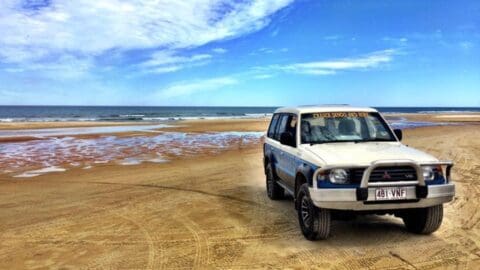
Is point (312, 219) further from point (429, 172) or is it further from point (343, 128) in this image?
point (343, 128)

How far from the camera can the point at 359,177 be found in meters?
5.44

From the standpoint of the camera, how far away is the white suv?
538 cm

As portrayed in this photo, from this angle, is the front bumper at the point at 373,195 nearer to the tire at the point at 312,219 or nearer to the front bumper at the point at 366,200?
the front bumper at the point at 366,200

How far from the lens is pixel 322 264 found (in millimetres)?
5051

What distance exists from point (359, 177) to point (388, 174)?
356 millimetres

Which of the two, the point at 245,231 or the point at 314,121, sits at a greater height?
the point at 314,121

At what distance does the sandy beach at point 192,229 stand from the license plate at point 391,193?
2.21 ft

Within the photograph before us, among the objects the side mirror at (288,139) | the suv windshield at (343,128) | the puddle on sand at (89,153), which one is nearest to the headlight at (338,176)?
the suv windshield at (343,128)

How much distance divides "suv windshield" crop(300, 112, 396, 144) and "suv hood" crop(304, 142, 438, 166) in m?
0.27

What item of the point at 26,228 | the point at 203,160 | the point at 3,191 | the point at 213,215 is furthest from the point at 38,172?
the point at 213,215

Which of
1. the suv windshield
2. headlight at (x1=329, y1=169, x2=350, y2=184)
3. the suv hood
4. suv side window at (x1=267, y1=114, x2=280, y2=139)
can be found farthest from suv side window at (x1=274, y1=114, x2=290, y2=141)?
headlight at (x1=329, y1=169, x2=350, y2=184)

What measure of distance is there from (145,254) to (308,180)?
2287 mm

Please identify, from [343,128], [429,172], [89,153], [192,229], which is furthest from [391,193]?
[89,153]

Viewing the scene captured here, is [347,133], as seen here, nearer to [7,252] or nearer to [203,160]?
[7,252]
